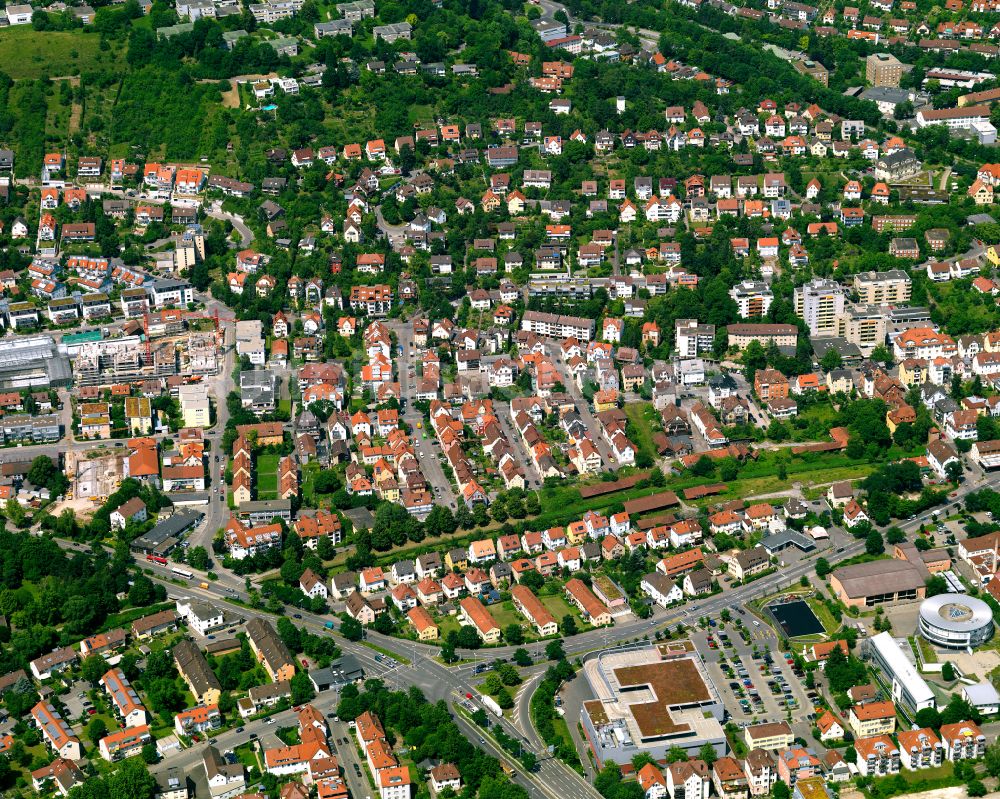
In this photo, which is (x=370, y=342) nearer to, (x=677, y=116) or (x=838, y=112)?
(x=677, y=116)

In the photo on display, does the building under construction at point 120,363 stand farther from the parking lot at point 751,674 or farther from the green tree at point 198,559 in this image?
the parking lot at point 751,674

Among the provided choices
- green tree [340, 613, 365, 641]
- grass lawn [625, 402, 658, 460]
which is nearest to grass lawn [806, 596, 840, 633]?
grass lawn [625, 402, 658, 460]

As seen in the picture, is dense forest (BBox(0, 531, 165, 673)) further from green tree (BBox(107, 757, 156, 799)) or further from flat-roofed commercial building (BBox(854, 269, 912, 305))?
flat-roofed commercial building (BBox(854, 269, 912, 305))

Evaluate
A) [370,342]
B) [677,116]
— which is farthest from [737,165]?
[370,342]

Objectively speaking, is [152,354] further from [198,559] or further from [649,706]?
[649,706]

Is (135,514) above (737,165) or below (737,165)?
below
